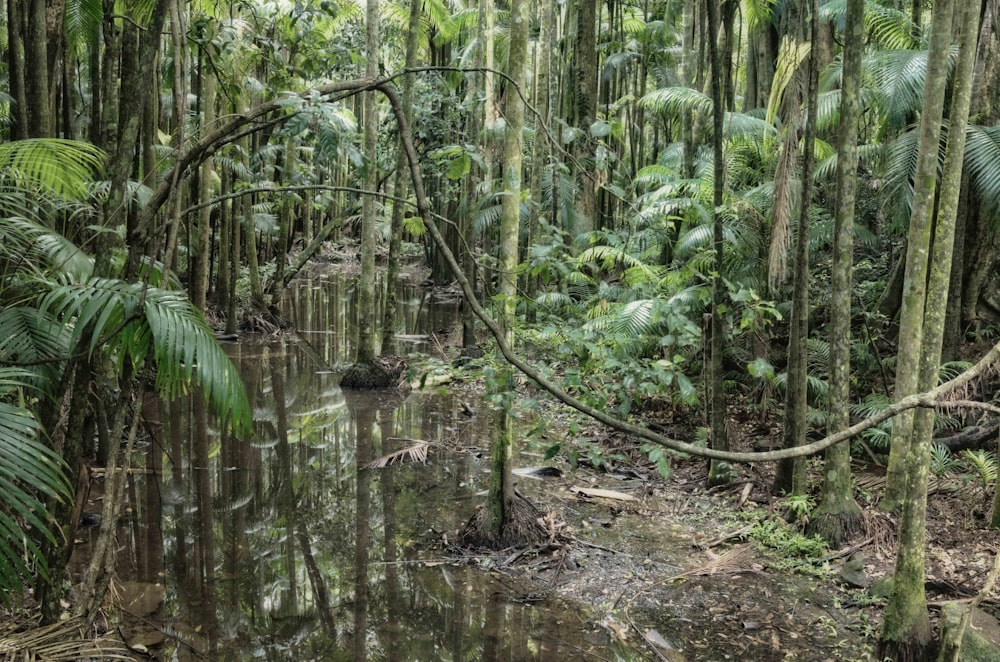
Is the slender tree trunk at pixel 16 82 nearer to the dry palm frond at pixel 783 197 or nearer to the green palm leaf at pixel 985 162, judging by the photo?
the dry palm frond at pixel 783 197

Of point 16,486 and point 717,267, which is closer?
point 16,486

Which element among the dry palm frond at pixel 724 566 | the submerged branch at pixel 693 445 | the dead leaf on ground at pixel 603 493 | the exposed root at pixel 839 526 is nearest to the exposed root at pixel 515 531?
the dry palm frond at pixel 724 566

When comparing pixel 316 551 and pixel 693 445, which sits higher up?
pixel 693 445

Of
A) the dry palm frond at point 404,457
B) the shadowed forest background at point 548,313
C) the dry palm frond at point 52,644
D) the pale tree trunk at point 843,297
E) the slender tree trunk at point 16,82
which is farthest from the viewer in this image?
the dry palm frond at point 404,457

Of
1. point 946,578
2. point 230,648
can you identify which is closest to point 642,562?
point 946,578

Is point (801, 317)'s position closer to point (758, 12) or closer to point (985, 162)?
point (985, 162)

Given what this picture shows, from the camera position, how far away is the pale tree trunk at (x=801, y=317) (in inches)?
257

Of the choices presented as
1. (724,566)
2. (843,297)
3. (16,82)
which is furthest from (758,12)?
(16,82)

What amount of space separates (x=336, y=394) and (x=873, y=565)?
25.6 feet

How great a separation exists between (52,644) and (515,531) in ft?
12.6

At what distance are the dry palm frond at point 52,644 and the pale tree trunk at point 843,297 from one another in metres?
5.33

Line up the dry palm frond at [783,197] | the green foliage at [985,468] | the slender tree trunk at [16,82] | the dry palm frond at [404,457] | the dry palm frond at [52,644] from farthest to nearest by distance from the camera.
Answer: the dry palm frond at [404,457] < the dry palm frond at [783,197] < the green foliage at [985,468] < the slender tree trunk at [16,82] < the dry palm frond at [52,644]

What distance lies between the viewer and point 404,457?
28.9ft

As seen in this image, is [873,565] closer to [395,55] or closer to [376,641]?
[376,641]
